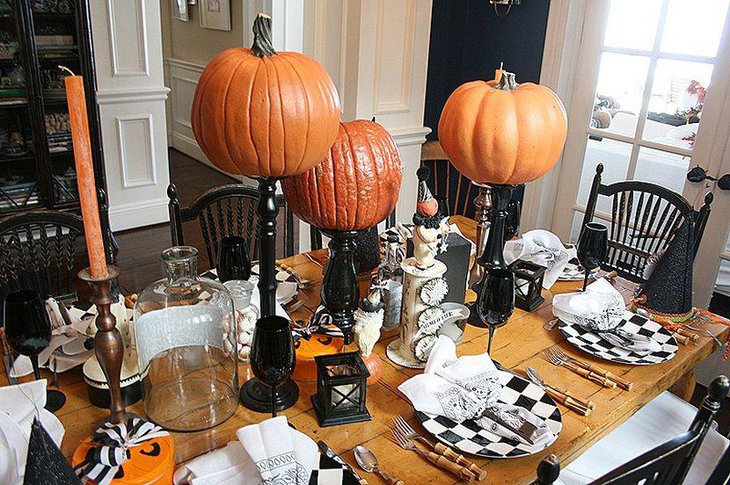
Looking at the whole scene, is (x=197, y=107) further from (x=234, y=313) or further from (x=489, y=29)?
(x=489, y=29)

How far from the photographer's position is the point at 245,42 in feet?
16.5

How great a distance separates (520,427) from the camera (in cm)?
120

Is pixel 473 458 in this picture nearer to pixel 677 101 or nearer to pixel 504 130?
pixel 504 130

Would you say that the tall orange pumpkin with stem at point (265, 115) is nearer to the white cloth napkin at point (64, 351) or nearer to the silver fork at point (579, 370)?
the white cloth napkin at point (64, 351)

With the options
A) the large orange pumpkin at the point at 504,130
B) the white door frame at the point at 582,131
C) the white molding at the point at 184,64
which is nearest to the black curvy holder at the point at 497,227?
the large orange pumpkin at the point at 504,130

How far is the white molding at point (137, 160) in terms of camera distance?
13.1 feet

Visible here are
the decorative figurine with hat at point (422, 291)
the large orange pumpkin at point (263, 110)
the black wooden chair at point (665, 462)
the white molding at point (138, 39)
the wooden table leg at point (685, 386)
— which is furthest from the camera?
the white molding at point (138, 39)

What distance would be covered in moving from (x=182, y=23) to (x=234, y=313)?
210 inches

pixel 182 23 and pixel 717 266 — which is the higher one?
pixel 182 23

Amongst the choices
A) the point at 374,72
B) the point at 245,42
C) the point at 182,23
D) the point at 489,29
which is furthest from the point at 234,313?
the point at 182,23

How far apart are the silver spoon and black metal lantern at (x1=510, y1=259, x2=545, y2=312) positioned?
77 centimetres

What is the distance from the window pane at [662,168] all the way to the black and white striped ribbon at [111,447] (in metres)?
2.45

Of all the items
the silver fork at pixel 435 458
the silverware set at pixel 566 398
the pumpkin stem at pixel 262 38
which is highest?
the pumpkin stem at pixel 262 38

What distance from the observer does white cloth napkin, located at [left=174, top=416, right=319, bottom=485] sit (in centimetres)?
101
